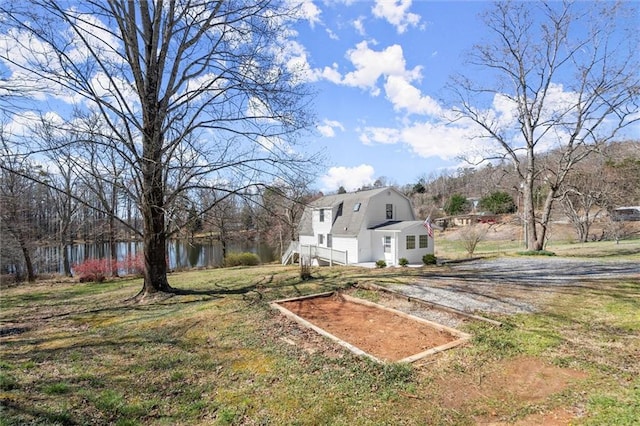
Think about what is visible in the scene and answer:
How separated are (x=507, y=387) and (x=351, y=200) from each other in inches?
815

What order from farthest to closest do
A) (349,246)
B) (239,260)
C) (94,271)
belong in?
(239,260) → (349,246) → (94,271)

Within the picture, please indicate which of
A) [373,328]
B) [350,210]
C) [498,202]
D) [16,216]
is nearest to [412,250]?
[350,210]

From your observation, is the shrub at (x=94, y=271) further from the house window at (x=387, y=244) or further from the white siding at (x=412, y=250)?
the white siding at (x=412, y=250)

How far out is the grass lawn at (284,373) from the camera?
2826 mm

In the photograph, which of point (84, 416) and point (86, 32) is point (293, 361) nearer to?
point (84, 416)

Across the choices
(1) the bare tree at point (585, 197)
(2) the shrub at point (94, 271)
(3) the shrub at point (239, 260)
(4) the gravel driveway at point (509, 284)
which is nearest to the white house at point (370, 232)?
(3) the shrub at point (239, 260)

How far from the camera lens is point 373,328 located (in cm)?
505

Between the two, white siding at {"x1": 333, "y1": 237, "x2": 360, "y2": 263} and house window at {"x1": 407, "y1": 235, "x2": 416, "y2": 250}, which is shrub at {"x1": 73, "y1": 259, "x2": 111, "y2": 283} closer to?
white siding at {"x1": 333, "y1": 237, "x2": 360, "y2": 263}

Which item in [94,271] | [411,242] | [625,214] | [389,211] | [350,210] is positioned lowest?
[94,271]

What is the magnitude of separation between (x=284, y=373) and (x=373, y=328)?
196cm

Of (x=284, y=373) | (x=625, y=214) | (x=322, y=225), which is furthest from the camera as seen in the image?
(x=625, y=214)

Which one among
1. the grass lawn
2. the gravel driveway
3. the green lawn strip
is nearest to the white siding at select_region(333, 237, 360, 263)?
the gravel driveway

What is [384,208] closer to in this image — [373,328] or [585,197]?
[585,197]

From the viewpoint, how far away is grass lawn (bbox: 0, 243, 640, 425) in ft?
9.27
